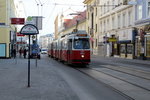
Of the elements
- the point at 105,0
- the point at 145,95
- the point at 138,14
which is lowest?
the point at 145,95

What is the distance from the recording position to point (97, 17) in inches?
2884

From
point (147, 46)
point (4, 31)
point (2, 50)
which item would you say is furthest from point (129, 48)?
point (2, 50)

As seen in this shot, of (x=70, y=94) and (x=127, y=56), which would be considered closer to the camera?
(x=70, y=94)

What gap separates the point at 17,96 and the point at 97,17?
2524 inches

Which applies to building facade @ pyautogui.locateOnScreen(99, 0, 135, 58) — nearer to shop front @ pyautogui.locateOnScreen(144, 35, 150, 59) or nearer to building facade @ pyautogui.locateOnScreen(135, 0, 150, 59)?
building facade @ pyautogui.locateOnScreen(135, 0, 150, 59)

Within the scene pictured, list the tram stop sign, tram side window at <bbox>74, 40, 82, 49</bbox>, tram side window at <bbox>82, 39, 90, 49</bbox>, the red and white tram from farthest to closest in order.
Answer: tram side window at <bbox>82, 39, 90, 49</bbox> < tram side window at <bbox>74, 40, 82, 49</bbox> < the red and white tram < the tram stop sign

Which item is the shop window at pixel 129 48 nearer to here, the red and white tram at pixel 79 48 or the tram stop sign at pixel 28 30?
the red and white tram at pixel 79 48

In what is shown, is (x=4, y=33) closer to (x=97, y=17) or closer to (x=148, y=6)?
(x=148, y=6)

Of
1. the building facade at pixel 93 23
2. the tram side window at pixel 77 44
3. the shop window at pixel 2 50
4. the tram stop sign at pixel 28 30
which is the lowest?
the shop window at pixel 2 50

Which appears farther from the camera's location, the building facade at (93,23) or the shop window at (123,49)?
the building facade at (93,23)

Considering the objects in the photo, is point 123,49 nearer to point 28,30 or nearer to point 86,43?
point 86,43

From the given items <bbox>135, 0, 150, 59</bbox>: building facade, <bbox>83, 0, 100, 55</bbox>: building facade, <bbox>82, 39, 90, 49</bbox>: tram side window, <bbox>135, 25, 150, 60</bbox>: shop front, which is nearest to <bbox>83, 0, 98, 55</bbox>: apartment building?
<bbox>83, 0, 100, 55</bbox>: building facade

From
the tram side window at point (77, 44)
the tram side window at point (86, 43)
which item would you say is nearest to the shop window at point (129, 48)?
the tram side window at point (86, 43)

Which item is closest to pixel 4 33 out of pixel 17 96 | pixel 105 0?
pixel 105 0
